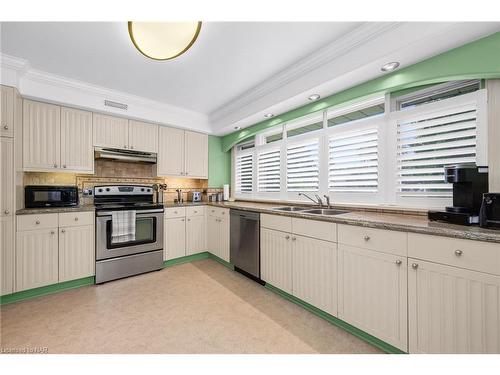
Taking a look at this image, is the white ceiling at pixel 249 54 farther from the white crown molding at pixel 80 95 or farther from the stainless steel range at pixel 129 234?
the stainless steel range at pixel 129 234

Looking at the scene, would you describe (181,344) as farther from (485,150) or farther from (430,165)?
(485,150)

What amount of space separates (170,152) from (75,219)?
5.46 ft

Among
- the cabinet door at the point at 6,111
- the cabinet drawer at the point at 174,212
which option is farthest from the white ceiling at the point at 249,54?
the cabinet drawer at the point at 174,212

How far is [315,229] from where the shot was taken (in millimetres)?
2020

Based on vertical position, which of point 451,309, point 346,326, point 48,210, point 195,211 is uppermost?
point 48,210

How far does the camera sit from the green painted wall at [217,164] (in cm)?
423

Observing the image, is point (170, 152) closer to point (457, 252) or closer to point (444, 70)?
point (444, 70)

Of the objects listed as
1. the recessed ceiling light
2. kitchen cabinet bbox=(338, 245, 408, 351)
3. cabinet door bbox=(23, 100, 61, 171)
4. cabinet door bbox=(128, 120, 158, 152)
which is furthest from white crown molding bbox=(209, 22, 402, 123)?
cabinet door bbox=(23, 100, 61, 171)

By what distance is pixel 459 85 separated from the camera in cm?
180

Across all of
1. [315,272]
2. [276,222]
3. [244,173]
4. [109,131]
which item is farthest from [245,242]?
[109,131]

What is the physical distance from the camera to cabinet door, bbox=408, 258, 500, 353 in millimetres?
1167
